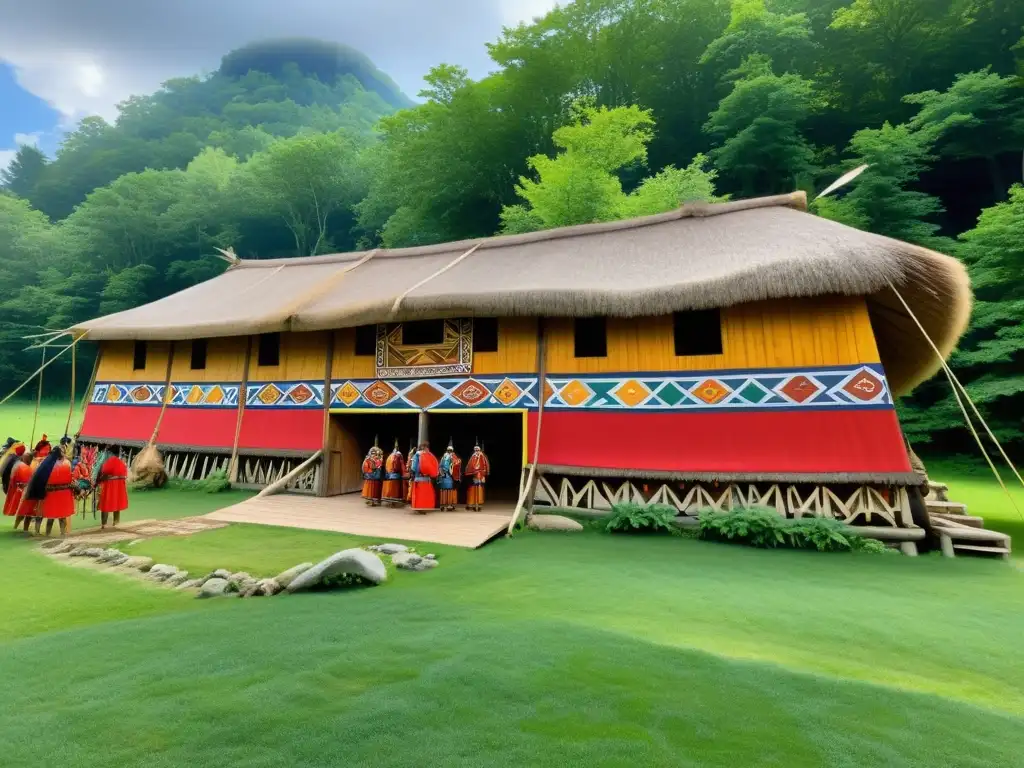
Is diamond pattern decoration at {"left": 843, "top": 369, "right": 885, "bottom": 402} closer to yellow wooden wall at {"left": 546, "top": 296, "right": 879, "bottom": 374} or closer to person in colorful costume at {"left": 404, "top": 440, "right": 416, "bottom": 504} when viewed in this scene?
yellow wooden wall at {"left": 546, "top": 296, "right": 879, "bottom": 374}

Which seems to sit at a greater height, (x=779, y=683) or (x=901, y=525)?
(x=901, y=525)

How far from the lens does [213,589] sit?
461 centimetres

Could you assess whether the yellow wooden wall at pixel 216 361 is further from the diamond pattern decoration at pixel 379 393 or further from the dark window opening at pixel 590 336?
the dark window opening at pixel 590 336

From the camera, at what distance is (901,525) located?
Result: 652cm

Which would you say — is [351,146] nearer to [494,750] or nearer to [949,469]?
[949,469]

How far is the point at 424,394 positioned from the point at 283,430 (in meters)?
3.49

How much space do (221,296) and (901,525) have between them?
14789 mm

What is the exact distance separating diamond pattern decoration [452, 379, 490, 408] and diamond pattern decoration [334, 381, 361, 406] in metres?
2.22

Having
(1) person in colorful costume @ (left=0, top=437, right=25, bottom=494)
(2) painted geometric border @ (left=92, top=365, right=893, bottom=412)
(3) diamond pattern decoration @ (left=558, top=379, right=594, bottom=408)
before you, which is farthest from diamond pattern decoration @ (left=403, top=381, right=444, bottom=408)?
(1) person in colorful costume @ (left=0, top=437, right=25, bottom=494)

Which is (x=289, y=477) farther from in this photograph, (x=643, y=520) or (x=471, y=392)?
(x=643, y=520)

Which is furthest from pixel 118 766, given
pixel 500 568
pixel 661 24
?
pixel 661 24

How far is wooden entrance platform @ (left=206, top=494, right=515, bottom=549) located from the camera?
6.79 m

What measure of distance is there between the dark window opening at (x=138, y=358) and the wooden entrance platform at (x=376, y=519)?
21.1ft

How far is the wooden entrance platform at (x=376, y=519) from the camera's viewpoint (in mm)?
6793
